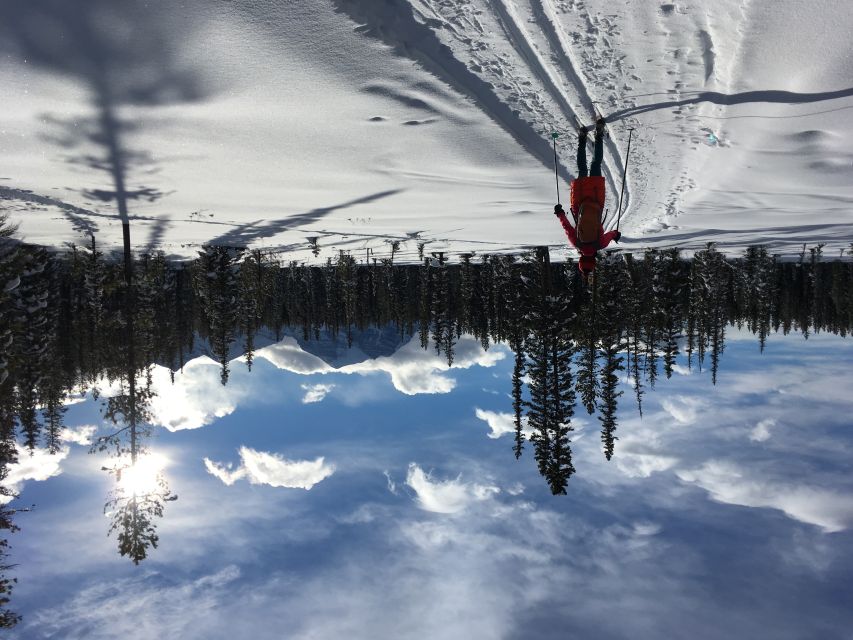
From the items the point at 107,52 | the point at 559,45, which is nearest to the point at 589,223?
the point at 559,45

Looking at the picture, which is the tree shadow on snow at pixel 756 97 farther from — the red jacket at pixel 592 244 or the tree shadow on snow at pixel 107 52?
the tree shadow on snow at pixel 107 52

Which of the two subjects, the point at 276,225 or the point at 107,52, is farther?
the point at 276,225

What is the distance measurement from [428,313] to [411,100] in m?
55.0

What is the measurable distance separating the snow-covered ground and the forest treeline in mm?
6026

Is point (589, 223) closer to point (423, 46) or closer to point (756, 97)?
point (756, 97)

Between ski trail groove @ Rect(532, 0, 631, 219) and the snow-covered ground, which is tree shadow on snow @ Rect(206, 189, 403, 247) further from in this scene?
ski trail groove @ Rect(532, 0, 631, 219)

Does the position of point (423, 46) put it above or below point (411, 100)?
above

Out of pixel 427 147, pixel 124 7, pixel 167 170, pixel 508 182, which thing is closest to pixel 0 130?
pixel 167 170

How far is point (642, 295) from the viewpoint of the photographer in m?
40.6

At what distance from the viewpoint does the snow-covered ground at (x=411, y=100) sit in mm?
5570

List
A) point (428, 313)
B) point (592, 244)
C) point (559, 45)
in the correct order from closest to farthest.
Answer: point (559, 45) < point (592, 244) < point (428, 313)

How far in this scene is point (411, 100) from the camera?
23.5ft

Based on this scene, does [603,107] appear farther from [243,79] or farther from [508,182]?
[243,79]

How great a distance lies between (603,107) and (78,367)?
176 feet
